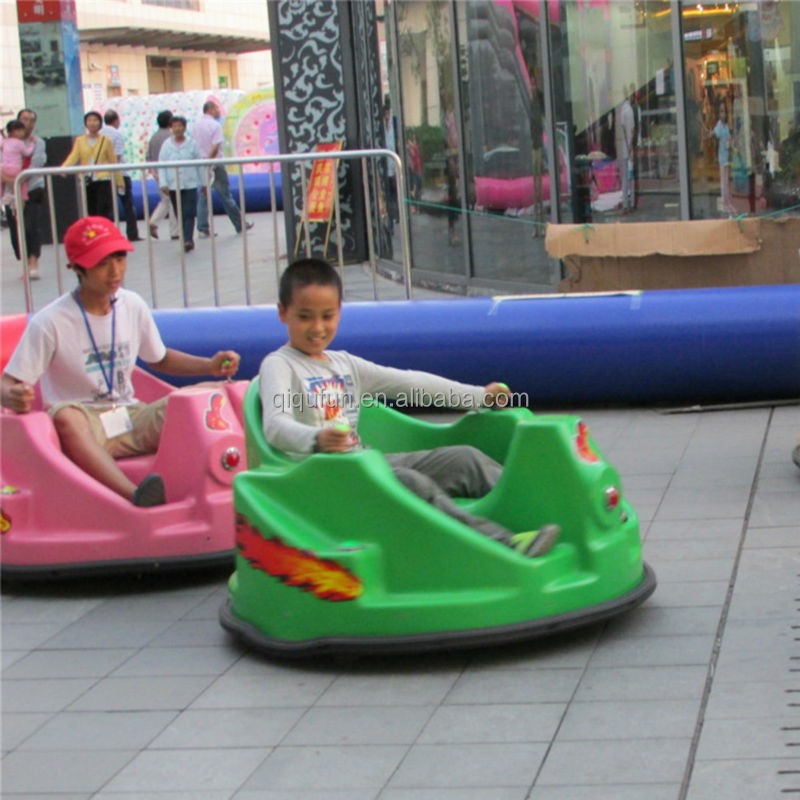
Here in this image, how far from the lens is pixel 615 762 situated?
313 centimetres

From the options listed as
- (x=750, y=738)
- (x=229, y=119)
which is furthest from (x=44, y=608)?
(x=229, y=119)

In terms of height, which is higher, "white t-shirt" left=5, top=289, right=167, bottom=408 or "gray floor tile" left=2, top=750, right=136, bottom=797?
"white t-shirt" left=5, top=289, right=167, bottom=408

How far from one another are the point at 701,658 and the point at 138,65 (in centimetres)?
4224

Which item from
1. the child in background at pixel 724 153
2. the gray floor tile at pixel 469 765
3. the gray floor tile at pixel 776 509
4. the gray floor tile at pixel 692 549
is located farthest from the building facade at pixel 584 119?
the gray floor tile at pixel 469 765

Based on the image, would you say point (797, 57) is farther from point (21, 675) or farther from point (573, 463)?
point (21, 675)

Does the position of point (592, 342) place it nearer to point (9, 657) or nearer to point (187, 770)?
point (9, 657)

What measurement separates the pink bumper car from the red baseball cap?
605 millimetres

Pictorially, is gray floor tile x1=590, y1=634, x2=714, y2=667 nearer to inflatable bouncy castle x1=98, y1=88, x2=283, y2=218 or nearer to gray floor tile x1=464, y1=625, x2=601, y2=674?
gray floor tile x1=464, y1=625, x2=601, y2=674

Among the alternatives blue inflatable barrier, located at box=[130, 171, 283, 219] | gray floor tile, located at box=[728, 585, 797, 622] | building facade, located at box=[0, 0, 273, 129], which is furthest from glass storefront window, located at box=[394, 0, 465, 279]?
building facade, located at box=[0, 0, 273, 129]

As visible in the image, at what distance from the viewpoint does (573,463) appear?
4.04 metres

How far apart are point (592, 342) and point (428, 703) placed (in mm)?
4214

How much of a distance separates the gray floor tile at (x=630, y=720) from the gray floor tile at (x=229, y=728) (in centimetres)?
73

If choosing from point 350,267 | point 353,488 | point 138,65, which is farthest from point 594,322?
point 138,65

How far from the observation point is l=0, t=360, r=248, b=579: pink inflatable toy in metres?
4.94
